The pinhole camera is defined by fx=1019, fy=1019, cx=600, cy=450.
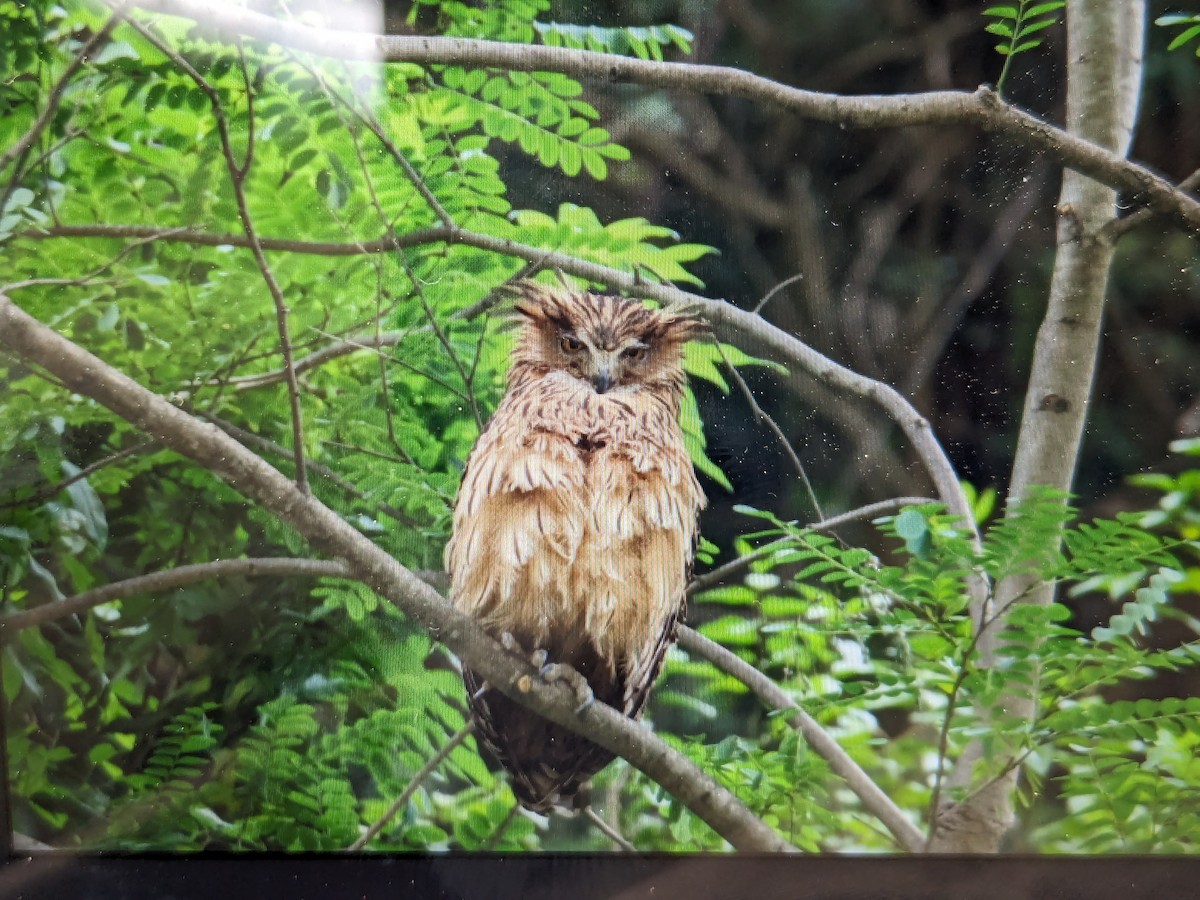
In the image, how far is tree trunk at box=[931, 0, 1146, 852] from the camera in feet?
3.98

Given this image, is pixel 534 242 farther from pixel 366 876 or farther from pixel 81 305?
pixel 366 876

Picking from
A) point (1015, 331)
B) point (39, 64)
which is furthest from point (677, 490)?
point (39, 64)

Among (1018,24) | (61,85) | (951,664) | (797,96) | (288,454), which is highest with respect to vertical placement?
(1018,24)

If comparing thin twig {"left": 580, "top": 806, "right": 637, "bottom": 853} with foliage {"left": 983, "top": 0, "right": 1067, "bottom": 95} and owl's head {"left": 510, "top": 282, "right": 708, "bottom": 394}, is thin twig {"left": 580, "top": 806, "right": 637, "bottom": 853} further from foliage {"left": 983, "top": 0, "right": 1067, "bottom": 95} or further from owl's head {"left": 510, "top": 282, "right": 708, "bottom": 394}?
foliage {"left": 983, "top": 0, "right": 1067, "bottom": 95}

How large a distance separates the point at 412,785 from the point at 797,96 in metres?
0.95

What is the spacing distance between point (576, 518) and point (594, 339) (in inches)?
8.4

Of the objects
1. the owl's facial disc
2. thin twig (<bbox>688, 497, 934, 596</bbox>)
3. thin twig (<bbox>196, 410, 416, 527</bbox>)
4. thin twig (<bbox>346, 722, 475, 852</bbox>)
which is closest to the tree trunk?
thin twig (<bbox>688, 497, 934, 596</bbox>)

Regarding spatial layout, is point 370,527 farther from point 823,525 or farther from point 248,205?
point 823,525

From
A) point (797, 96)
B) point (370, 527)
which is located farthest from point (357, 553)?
point (797, 96)

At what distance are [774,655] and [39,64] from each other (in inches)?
44.5

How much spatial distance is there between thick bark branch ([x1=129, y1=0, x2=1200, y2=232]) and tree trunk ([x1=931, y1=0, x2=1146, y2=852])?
0.02 m

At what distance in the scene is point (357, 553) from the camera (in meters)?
1.20

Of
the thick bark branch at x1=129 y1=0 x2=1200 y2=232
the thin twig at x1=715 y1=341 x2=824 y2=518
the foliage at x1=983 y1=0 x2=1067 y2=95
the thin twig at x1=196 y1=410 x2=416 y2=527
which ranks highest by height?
the foliage at x1=983 y1=0 x2=1067 y2=95

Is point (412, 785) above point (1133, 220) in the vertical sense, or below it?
below
